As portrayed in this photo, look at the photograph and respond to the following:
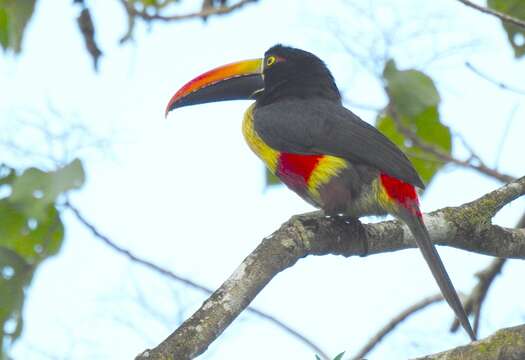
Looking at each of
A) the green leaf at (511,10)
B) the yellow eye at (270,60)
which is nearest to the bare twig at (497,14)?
the green leaf at (511,10)

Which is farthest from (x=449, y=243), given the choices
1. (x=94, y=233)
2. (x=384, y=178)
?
(x=94, y=233)

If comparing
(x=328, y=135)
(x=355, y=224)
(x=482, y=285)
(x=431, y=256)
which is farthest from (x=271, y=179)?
(x=482, y=285)

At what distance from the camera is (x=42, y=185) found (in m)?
3.17

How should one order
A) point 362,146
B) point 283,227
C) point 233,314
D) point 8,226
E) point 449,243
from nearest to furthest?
point 233,314 < point 283,227 < point 8,226 < point 449,243 < point 362,146

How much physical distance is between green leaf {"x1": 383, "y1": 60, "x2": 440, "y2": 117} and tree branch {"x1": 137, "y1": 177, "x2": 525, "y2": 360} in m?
0.36

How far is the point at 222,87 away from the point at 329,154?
2.81 feet

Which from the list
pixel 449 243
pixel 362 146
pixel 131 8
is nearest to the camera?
pixel 449 243

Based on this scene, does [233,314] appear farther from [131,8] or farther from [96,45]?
[131,8]

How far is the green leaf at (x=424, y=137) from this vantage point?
376 centimetres

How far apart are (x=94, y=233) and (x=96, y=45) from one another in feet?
2.39

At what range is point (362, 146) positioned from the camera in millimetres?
3748

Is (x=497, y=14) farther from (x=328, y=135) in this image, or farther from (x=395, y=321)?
(x=395, y=321)

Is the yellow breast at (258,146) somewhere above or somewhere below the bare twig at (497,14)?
below

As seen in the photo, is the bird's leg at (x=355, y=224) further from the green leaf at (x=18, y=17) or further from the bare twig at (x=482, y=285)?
the green leaf at (x=18, y=17)
